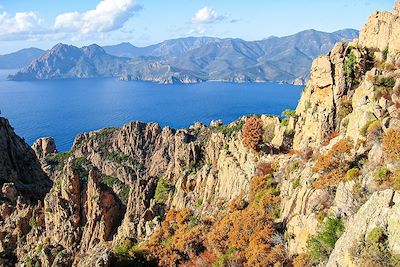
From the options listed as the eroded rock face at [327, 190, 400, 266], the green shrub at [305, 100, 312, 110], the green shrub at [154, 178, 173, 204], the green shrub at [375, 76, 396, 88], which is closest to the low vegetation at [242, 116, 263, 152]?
the green shrub at [305, 100, 312, 110]

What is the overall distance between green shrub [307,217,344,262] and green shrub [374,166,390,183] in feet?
10.6

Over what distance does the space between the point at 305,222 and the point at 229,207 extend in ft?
44.9

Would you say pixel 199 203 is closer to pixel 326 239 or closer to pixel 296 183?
pixel 296 183

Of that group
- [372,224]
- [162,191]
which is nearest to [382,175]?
[372,224]

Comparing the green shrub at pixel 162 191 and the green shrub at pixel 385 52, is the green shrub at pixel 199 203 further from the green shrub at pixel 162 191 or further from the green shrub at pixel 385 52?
the green shrub at pixel 385 52

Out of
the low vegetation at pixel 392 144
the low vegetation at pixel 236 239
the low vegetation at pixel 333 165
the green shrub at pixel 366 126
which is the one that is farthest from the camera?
the green shrub at pixel 366 126

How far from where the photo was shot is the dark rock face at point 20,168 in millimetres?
85069

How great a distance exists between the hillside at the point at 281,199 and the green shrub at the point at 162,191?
19 cm

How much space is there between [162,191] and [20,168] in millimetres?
38992

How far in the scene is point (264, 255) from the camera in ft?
99.6

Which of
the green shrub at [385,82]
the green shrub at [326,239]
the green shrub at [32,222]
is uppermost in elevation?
the green shrub at [385,82]

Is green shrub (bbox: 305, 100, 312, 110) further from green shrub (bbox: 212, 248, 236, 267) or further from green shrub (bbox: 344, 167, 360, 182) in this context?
green shrub (bbox: 212, 248, 236, 267)

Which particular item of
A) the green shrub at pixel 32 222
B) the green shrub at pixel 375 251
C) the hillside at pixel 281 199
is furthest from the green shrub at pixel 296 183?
the green shrub at pixel 32 222

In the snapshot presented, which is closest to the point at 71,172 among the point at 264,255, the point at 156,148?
the point at 264,255
